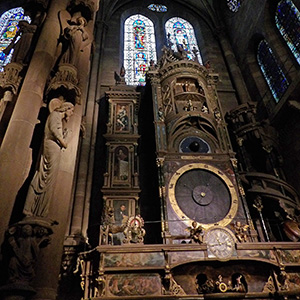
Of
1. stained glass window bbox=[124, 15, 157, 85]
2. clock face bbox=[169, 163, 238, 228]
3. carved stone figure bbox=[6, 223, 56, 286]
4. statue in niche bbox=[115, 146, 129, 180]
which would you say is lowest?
carved stone figure bbox=[6, 223, 56, 286]

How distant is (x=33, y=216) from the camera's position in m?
4.04

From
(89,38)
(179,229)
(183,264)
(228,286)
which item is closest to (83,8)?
(89,38)

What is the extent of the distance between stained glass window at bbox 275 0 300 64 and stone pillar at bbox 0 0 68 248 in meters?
8.63

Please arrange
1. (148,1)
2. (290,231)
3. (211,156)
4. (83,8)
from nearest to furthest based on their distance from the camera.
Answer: (290,231)
(83,8)
(211,156)
(148,1)

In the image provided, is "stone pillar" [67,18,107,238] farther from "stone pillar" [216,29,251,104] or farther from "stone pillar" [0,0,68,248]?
"stone pillar" [216,29,251,104]

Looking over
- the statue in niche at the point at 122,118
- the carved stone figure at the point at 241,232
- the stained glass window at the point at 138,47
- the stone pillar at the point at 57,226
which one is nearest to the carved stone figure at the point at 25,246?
the stone pillar at the point at 57,226

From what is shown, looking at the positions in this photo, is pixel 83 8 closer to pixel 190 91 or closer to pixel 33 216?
pixel 190 91

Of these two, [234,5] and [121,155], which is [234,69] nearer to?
[234,5]

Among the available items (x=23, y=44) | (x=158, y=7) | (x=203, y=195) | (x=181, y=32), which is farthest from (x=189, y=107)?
(x=158, y=7)

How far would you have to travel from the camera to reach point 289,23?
10.6m

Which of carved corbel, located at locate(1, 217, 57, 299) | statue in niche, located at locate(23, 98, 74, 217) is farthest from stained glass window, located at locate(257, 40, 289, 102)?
carved corbel, located at locate(1, 217, 57, 299)

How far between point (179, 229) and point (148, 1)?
47.3 feet

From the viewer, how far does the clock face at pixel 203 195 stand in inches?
279

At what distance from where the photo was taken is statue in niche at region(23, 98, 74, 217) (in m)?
4.20
